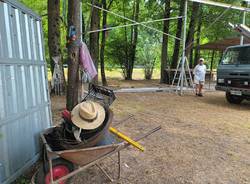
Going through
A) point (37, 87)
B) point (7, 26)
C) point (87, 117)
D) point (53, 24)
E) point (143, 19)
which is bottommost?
point (87, 117)

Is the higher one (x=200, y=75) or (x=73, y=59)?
(x=73, y=59)

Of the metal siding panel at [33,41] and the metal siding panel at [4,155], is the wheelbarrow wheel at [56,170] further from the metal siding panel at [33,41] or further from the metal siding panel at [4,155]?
the metal siding panel at [33,41]

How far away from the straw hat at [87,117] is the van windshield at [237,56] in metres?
7.36

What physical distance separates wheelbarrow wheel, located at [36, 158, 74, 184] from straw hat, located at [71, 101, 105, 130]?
51 cm

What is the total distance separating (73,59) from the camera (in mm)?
5453

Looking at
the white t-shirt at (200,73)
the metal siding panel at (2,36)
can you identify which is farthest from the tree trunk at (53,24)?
the metal siding panel at (2,36)

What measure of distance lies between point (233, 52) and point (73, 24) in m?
6.45

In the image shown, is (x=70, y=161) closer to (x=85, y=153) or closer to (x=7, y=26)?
(x=85, y=153)

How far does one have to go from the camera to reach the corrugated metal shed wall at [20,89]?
9.85ft

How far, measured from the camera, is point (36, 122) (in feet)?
12.6

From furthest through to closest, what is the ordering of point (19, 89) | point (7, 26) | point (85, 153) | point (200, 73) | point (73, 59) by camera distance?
point (200, 73), point (73, 59), point (19, 89), point (7, 26), point (85, 153)

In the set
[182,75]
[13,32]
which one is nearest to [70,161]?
[13,32]

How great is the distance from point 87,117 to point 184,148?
2.42m

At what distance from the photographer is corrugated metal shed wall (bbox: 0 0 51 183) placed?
3002mm
